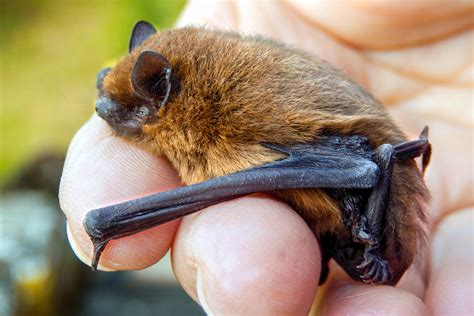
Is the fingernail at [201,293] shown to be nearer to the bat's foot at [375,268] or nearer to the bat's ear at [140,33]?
the bat's foot at [375,268]

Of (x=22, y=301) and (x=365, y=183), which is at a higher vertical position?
(x=365, y=183)

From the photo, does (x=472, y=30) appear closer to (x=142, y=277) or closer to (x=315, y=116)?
(x=315, y=116)

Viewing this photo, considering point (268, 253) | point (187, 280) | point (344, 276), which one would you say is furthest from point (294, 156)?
point (344, 276)

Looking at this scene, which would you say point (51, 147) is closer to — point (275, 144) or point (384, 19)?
point (384, 19)

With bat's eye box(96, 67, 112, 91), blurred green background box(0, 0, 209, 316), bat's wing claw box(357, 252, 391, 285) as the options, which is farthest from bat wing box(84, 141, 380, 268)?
blurred green background box(0, 0, 209, 316)

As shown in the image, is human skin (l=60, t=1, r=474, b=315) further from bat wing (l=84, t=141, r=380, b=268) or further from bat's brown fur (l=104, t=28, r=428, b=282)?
bat's brown fur (l=104, t=28, r=428, b=282)

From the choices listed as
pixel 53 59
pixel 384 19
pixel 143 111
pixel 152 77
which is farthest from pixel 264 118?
pixel 53 59
